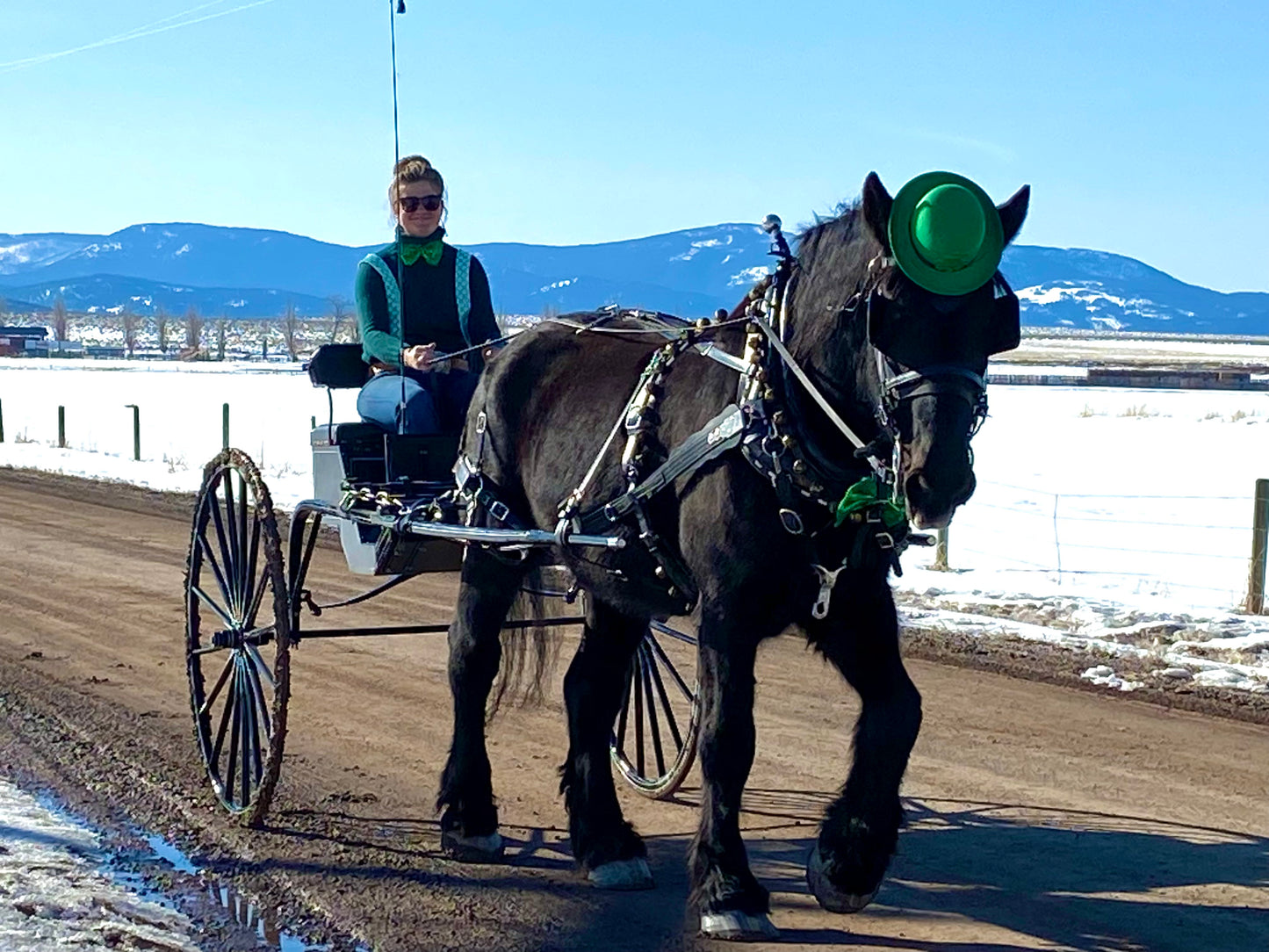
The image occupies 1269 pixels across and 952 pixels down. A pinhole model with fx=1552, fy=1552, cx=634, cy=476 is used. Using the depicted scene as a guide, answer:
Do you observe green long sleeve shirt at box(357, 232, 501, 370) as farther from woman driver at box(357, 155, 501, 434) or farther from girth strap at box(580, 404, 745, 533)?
girth strap at box(580, 404, 745, 533)

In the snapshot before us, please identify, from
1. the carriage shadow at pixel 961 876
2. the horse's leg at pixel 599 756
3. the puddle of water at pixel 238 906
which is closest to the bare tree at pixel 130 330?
the puddle of water at pixel 238 906

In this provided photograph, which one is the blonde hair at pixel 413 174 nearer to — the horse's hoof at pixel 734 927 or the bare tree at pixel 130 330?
the horse's hoof at pixel 734 927

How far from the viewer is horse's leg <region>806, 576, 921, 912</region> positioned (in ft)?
15.3

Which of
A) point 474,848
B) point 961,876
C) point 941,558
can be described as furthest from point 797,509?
point 941,558

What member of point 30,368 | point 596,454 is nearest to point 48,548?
point 596,454

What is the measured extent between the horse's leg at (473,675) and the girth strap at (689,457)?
1.09m

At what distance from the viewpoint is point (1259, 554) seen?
11641 millimetres

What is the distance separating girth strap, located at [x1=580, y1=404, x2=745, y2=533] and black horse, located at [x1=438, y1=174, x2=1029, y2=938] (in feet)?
0.13

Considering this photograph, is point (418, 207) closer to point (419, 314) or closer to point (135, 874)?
point (419, 314)

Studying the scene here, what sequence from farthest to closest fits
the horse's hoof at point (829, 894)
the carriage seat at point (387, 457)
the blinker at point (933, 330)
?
the carriage seat at point (387, 457) → the horse's hoof at point (829, 894) → the blinker at point (933, 330)

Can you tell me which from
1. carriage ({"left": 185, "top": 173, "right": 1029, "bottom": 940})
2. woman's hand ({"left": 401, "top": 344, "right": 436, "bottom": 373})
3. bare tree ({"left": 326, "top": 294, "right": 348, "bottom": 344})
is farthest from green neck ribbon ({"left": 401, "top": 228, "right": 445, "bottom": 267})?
carriage ({"left": 185, "top": 173, "right": 1029, "bottom": 940})

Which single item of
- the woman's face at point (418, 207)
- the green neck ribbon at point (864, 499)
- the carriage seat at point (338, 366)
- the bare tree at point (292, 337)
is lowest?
the bare tree at point (292, 337)

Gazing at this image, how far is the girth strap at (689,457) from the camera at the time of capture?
4.54 metres

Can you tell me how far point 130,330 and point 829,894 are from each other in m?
147
